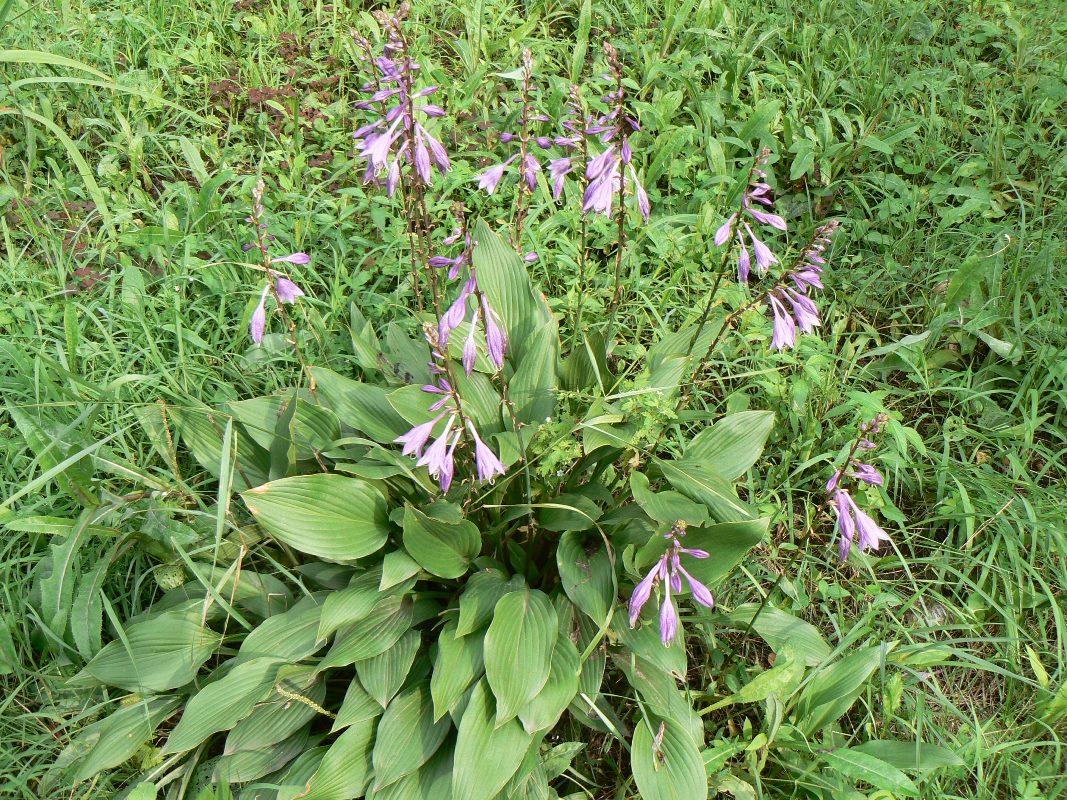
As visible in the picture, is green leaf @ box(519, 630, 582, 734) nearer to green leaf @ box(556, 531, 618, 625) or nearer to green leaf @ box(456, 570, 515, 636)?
green leaf @ box(556, 531, 618, 625)

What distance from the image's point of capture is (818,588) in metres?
2.81

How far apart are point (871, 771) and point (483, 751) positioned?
1.08 meters

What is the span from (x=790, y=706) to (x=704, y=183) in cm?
250

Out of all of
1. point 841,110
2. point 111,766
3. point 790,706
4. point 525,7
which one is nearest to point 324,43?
point 525,7

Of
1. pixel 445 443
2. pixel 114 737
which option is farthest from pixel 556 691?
pixel 114 737

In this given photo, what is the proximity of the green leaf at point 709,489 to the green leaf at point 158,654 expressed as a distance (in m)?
1.49

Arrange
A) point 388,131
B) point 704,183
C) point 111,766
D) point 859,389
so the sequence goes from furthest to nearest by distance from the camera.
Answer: point 704,183 → point 859,389 → point 111,766 → point 388,131

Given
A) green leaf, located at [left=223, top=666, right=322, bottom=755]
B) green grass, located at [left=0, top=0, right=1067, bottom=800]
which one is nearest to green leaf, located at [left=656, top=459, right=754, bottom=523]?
green grass, located at [left=0, top=0, right=1067, bottom=800]

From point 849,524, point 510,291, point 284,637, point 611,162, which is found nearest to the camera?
point 849,524

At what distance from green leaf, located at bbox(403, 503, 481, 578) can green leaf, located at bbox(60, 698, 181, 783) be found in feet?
2.96

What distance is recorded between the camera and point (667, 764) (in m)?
2.25

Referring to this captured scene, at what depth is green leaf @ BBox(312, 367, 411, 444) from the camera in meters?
2.69

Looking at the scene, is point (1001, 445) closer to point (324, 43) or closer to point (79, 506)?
point (79, 506)

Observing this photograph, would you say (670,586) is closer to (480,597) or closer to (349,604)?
(480,597)
